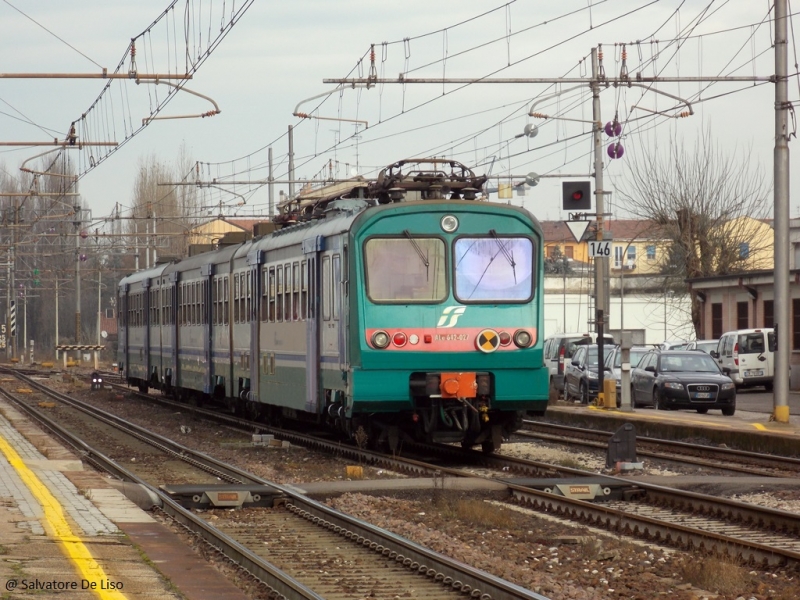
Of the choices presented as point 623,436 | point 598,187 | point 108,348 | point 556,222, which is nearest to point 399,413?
point 623,436

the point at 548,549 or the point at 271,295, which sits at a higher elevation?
the point at 271,295

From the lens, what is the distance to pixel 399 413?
1625 centimetres

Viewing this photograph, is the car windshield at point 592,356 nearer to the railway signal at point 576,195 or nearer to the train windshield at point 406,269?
the railway signal at point 576,195

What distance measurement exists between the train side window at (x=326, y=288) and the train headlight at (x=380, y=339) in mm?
A: 1445

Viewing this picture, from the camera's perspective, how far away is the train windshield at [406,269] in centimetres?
1532

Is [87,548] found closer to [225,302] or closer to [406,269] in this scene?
[406,269]

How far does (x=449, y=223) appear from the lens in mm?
15602

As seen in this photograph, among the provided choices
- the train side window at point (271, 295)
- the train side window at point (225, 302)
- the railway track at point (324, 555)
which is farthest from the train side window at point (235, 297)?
the railway track at point (324, 555)

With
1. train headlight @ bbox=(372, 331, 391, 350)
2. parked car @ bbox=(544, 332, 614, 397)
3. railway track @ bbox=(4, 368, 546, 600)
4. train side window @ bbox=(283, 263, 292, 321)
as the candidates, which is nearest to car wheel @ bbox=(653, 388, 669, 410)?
parked car @ bbox=(544, 332, 614, 397)

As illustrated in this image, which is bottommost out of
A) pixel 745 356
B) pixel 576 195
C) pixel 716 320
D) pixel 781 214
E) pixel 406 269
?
pixel 745 356

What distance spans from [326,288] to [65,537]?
7790 mm

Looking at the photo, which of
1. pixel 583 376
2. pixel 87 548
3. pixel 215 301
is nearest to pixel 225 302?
pixel 215 301

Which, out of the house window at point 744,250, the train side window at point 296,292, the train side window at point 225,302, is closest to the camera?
the train side window at point 296,292

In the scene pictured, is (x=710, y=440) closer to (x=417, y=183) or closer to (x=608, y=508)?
(x=417, y=183)
